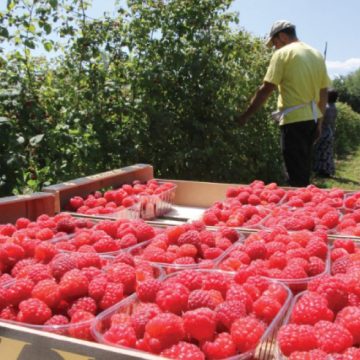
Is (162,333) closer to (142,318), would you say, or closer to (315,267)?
(142,318)

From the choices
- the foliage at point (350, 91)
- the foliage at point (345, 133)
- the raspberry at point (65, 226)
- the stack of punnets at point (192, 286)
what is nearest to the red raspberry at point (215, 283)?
the stack of punnets at point (192, 286)

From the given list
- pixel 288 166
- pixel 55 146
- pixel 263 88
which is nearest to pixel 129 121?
pixel 55 146

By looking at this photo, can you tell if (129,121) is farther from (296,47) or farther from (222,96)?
(296,47)

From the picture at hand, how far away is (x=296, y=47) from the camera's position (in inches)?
137

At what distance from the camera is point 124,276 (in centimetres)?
124

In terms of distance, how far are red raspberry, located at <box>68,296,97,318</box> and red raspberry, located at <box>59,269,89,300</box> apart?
23 mm

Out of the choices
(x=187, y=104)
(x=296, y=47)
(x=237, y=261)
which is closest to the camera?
(x=237, y=261)

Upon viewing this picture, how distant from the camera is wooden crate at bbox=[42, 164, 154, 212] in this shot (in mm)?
2385

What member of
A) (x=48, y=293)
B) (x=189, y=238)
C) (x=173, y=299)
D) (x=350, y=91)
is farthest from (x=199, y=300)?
(x=350, y=91)

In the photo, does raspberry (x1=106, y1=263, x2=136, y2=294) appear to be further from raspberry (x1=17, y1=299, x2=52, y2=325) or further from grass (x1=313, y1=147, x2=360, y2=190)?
grass (x1=313, y1=147, x2=360, y2=190)

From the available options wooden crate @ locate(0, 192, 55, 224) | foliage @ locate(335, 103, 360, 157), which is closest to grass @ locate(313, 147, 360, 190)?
foliage @ locate(335, 103, 360, 157)

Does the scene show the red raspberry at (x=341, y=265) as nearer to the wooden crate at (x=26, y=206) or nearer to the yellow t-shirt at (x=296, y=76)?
the wooden crate at (x=26, y=206)

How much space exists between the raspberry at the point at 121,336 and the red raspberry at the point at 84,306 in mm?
136

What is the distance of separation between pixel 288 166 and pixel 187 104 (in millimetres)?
927
